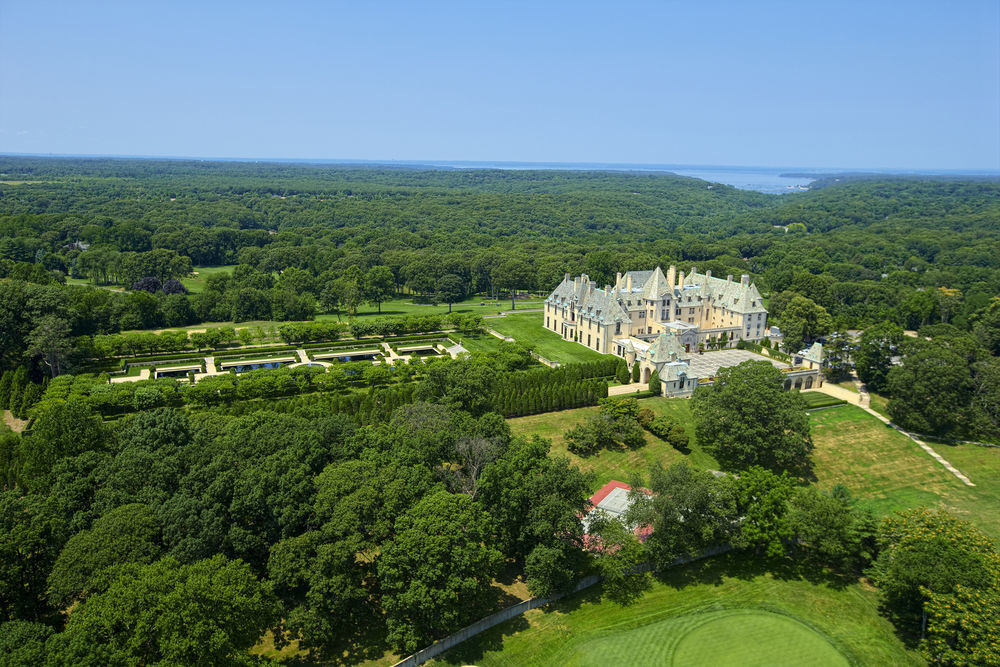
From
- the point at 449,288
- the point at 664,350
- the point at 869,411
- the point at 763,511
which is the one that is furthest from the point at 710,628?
the point at 449,288

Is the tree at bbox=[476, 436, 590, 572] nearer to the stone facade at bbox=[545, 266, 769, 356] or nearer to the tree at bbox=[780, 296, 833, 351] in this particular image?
the stone facade at bbox=[545, 266, 769, 356]

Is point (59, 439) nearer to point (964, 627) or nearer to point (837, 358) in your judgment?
point (964, 627)

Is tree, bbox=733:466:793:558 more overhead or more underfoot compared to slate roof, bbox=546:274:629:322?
more underfoot

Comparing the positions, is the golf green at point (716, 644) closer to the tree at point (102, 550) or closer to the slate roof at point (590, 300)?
the tree at point (102, 550)

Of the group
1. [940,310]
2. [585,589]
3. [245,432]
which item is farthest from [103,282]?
[940,310]

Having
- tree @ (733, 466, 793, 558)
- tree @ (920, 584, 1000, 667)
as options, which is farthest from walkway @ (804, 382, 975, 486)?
→ tree @ (920, 584, 1000, 667)

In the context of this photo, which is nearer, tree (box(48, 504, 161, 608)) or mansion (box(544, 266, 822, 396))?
tree (box(48, 504, 161, 608))

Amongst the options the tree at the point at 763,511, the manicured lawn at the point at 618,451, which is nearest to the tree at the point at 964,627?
the tree at the point at 763,511

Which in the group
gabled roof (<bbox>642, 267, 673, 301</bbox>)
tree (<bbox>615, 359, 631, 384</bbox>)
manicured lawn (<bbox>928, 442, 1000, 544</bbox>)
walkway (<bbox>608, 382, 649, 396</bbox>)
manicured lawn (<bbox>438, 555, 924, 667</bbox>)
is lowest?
manicured lawn (<bbox>928, 442, 1000, 544</bbox>)
